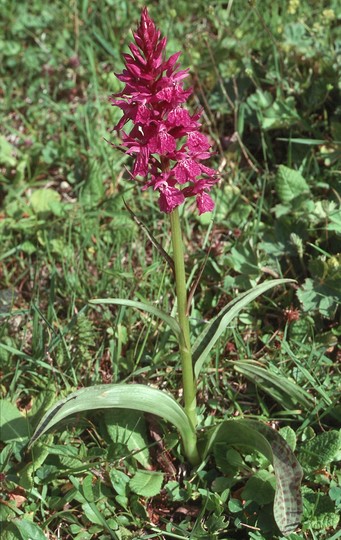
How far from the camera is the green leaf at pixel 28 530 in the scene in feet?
8.23

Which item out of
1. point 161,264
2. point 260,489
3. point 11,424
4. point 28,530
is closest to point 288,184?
point 161,264

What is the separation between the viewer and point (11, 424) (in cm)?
287

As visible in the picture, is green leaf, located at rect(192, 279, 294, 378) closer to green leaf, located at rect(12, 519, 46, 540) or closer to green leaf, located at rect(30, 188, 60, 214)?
green leaf, located at rect(12, 519, 46, 540)

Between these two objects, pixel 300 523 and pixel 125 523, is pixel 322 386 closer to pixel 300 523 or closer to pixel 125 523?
pixel 300 523

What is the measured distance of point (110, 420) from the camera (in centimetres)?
279

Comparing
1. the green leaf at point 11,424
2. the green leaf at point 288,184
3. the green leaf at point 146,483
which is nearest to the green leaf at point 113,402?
the green leaf at point 146,483

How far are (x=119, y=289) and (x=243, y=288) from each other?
60cm

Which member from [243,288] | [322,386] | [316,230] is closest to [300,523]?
[322,386]

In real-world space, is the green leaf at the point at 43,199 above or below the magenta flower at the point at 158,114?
below

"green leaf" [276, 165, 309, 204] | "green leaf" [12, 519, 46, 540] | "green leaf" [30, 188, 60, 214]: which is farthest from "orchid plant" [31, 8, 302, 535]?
"green leaf" [30, 188, 60, 214]

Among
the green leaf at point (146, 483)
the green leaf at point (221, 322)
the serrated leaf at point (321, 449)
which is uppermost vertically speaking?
the green leaf at point (221, 322)

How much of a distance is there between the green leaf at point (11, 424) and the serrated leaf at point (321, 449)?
1.18m

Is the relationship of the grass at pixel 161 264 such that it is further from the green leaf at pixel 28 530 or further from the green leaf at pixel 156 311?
the green leaf at pixel 156 311

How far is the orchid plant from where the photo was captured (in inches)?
77.7
